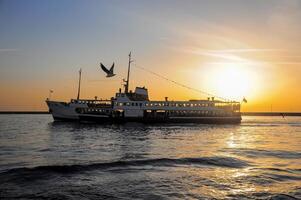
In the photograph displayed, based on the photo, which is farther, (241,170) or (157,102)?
(157,102)

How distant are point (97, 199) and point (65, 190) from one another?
1.98 metres

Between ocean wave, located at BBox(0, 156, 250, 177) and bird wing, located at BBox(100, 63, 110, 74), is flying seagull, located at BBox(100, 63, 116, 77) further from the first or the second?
ocean wave, located at BBox(0, 156, 250, 177)

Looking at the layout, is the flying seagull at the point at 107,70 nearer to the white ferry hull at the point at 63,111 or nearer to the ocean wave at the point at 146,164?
the white ferry hull at the point at 63,111

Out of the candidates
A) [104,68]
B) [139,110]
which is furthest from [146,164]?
[104,68]

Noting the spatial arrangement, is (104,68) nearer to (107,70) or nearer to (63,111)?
(107,70)

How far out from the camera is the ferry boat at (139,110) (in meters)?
83.6

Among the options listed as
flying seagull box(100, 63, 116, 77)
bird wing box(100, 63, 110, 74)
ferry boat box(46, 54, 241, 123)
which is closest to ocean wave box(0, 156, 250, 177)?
ferry boat box(46, 54, 241, 123)

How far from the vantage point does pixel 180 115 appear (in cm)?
8569

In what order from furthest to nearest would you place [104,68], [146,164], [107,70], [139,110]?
[107,70] < [104,68] < [139,110] < [146,164]

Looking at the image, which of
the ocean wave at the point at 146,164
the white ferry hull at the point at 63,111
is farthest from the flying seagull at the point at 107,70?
the ocean wave at the point at 146,164

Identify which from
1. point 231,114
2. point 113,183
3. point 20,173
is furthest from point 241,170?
point 231,114

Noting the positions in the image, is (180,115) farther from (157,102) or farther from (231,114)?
(231,114)

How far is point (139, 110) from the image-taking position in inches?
3302

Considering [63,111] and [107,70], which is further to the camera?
[107,70]
